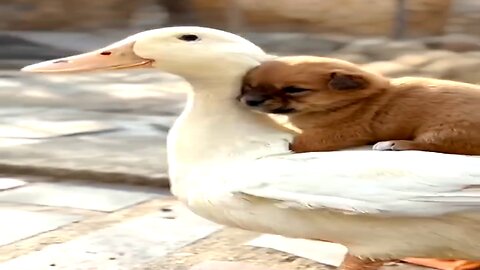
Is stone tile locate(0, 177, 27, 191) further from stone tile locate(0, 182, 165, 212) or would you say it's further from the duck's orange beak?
the duck's orange beak

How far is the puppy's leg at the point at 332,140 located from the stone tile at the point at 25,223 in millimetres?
553

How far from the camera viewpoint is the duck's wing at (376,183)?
731 millimetres

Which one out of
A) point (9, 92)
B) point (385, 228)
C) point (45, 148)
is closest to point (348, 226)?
point (385, 228)

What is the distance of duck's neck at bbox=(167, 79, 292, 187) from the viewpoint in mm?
825

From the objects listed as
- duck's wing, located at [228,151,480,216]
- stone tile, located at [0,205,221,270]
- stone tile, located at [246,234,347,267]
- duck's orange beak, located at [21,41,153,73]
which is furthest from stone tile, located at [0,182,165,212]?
duck's wing, located at [228,151,480,216]

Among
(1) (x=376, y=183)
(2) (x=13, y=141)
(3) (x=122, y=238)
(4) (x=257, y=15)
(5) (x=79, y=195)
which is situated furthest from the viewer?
(4) (x=257, y=15)

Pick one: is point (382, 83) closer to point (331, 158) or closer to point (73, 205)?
point (331, 158)

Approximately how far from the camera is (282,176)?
78 cm

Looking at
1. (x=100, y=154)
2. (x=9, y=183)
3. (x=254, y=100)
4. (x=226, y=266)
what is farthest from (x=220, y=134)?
(x=100, y=154)

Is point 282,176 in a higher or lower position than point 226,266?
higher

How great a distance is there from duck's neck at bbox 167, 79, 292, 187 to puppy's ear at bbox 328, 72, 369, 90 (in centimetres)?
7

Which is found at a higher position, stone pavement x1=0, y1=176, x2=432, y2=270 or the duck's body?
the duck's body

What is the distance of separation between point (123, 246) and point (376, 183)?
0.53 metres

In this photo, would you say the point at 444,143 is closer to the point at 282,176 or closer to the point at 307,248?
the point at 282,176
